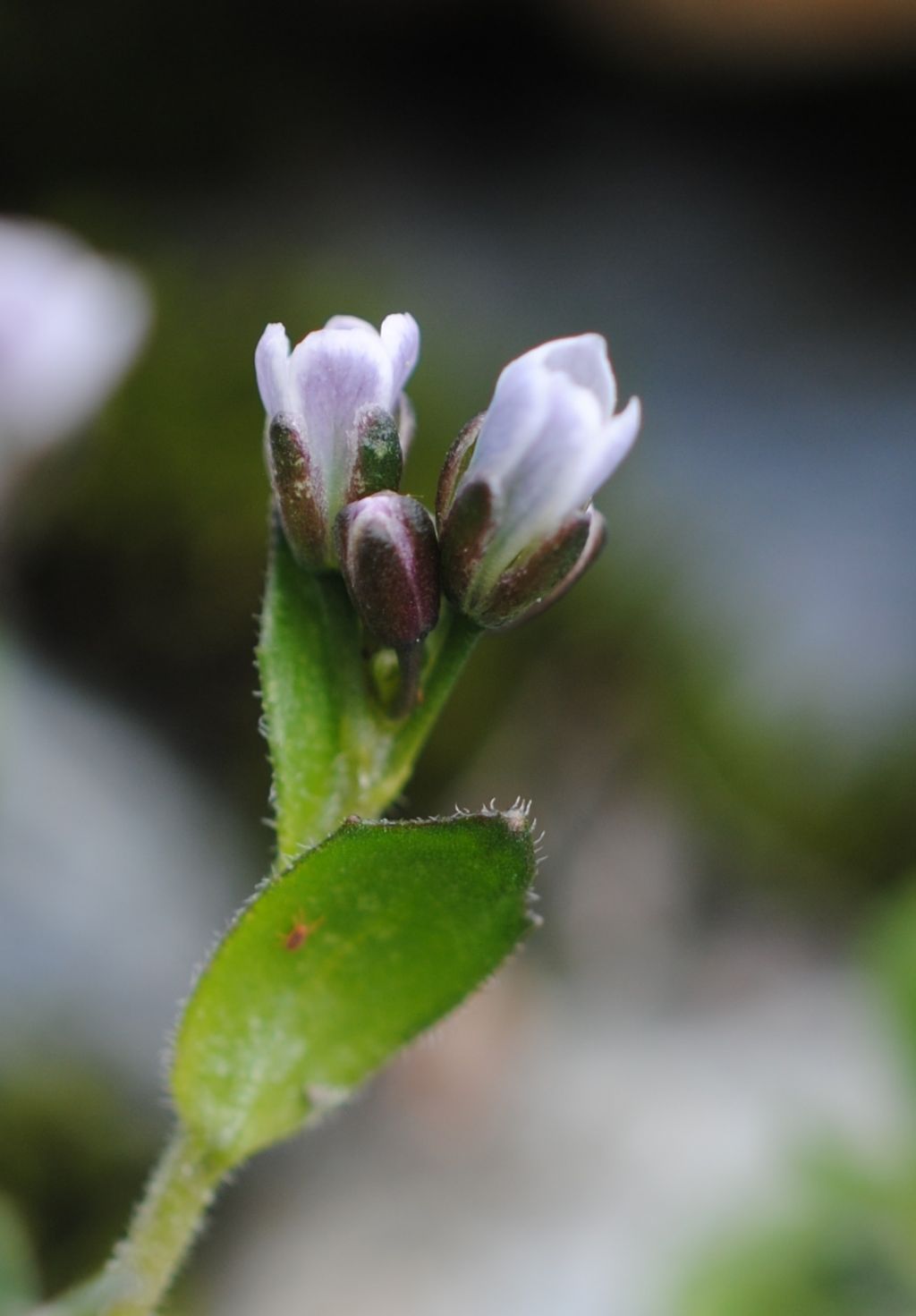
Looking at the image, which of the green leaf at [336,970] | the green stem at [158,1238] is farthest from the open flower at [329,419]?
the green stem at [158,1238]

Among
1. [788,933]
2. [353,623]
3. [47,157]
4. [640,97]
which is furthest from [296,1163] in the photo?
[640,97]

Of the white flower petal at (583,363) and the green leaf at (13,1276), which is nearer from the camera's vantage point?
the white flower petal at (583,363)

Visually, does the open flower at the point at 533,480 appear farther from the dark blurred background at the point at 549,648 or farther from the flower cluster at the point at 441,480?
the dark blurred background at the point at 549,648

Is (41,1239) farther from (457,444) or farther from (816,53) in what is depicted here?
(816,53)

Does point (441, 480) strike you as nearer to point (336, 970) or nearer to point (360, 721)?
point (360, 721)

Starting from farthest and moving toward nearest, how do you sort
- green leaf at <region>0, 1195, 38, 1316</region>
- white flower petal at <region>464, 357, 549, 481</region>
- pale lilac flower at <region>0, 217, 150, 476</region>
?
pale lilac flower at <region>0, 217, 150, 476</region>
green leaf at <region>0, 1195, 38, 1316</region>
white flower petal at <region>464, 357, 549, 481</region>

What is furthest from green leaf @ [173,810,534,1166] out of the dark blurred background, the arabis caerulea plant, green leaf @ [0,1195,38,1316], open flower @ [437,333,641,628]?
the dark blurred background

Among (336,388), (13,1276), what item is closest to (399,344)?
(336,388)

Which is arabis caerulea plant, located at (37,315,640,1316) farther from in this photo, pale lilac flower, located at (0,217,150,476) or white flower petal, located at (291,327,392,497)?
pale lilac flower, located at (0,217,150,476)
